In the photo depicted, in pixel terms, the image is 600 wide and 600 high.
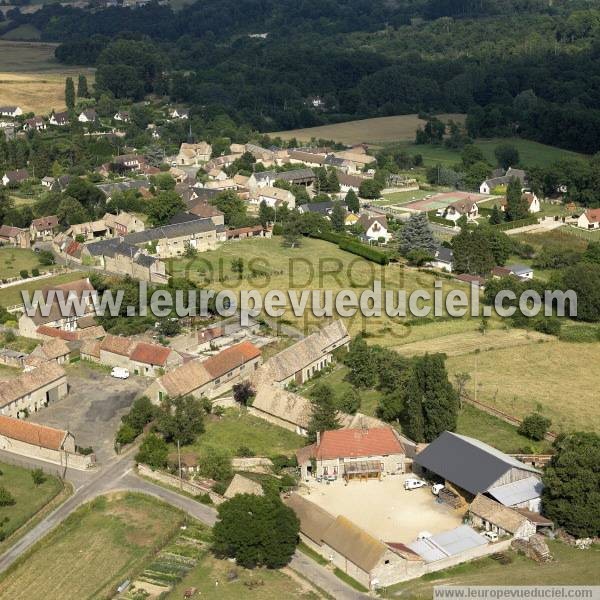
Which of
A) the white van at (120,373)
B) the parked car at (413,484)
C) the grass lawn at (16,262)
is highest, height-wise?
the grass lawn at (16,262)

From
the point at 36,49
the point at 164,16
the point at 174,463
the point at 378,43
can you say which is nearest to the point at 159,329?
the point at 174,463

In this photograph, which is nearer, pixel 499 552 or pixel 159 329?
pixel 499 552

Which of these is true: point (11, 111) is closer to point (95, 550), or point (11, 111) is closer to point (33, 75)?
point (33, 75)

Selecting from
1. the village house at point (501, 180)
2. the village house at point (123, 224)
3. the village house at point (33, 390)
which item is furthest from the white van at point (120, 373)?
the village house at point (501, 180)

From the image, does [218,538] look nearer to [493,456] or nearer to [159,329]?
[493,456]

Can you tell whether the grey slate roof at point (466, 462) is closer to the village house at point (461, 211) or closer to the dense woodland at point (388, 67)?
the village house at point (461, 211)
